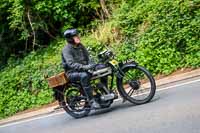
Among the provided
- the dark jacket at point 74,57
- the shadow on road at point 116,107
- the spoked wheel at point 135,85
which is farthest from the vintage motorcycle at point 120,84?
the dark jacket at point 74,57

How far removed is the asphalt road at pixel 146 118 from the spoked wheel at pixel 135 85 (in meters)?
0.18

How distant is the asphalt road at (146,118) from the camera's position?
8.34 m

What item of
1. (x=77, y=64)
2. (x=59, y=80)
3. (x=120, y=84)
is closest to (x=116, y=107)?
(x=120, y=84)

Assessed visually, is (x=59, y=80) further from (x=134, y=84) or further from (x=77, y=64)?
(x=134, y=84)

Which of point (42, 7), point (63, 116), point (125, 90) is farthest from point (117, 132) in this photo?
point (42, 7)

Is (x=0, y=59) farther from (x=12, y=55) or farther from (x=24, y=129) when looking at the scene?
(x=24, y=129)

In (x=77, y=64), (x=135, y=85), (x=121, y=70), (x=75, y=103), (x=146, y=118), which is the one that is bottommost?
(x=146, y=118)

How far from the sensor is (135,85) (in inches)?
412

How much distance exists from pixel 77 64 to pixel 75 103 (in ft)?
3.50

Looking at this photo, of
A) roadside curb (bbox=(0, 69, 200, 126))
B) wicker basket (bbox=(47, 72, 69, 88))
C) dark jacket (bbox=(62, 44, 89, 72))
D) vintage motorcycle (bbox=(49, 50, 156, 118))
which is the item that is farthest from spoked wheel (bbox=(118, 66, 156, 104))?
roadside curb (bbox=(0, 69, 200, 126))

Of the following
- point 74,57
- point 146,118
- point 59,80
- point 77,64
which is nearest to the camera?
point 146,118

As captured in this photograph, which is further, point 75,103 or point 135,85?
point 75,103

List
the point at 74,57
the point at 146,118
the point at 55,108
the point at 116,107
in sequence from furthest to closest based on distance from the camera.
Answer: the point at 55,108
the point at 116,107
the point at 74,57
the point at 146,118

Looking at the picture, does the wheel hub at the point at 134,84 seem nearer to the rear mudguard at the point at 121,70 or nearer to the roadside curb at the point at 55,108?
the rear mudguard at the point at 121,70
